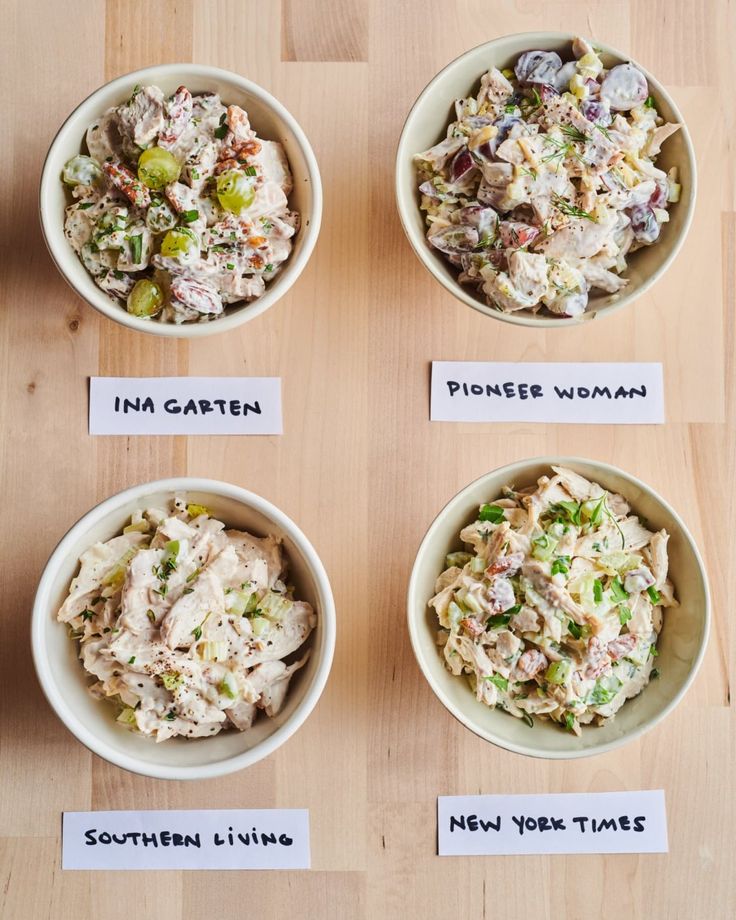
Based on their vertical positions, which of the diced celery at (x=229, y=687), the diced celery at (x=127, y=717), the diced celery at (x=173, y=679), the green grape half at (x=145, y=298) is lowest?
the diced celery at (x=127, y=717)

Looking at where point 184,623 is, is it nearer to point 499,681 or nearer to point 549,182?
point 499,681

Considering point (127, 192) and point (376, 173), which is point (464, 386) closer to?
point (376, 173)

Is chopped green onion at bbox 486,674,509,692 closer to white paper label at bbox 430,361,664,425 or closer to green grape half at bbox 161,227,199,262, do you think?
white paper label at bbox 430,361,664,425

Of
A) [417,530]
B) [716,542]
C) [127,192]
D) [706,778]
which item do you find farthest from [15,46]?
[706,778]

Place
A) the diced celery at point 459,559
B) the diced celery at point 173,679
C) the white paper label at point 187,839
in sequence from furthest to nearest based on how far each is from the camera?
the white paper label at point 187,839
the diced celery at point 459,559
the diced celery at point 173,679

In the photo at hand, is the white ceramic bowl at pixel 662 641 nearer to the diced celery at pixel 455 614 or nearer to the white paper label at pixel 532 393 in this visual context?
the diced celery at pixel 455 614

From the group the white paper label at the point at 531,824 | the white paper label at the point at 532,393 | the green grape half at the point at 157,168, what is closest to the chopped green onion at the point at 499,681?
the white paper label at the point at 531,824

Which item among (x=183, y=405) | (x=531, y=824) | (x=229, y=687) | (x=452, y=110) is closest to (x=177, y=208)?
(x=183, y=405)
